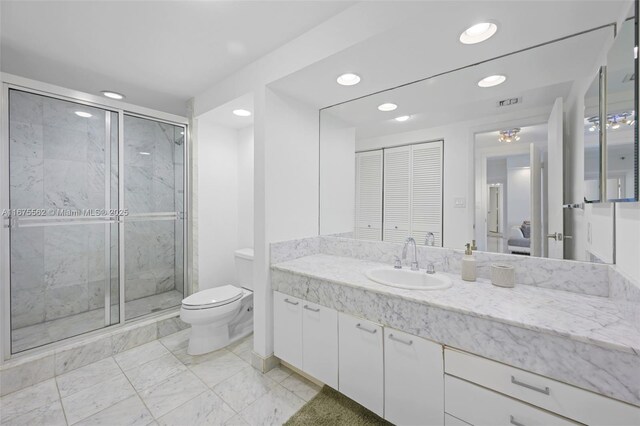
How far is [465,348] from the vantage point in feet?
3.72

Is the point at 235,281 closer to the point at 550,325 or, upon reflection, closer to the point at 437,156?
the point at 437,156

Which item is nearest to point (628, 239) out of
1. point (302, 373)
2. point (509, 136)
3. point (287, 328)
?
point (509, 136)

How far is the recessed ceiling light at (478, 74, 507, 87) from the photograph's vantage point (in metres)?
1.59

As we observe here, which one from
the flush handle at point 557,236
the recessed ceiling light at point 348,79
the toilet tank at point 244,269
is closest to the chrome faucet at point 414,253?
the flush handle at point 557,236

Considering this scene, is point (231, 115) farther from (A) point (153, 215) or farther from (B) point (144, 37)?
(A) point (153, 215)

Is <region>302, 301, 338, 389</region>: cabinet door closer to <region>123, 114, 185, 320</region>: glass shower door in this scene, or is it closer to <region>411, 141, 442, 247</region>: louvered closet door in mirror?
<region>411, 141, 442, 247</region>: louvered closet door in mirror

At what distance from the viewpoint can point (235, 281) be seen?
303 centimetres

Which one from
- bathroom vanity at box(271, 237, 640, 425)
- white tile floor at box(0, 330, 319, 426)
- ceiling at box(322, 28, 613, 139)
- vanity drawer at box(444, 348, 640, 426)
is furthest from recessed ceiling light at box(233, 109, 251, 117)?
vanity drawer at box(444, 348, 640, 426)

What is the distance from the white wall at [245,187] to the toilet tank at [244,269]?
0.31 meters

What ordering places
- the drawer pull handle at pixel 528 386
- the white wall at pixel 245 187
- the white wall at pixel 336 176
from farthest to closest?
the white wall at pixel 245 187 < the white wall at pixel 336 176 < the drawer pull handle at pixel 528 386

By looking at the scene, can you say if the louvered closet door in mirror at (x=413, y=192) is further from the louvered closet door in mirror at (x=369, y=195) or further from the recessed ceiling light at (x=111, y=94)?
the recessed ceiling light at (x=111, y=94)

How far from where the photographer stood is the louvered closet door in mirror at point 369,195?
215 centimetres

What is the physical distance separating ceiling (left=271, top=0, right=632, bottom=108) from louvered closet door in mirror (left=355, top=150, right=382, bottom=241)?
0.56m

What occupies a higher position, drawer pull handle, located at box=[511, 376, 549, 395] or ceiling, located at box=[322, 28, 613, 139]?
ceiling, located at box=[322, 28, 613, 139]
